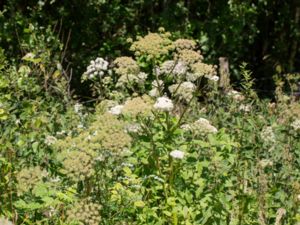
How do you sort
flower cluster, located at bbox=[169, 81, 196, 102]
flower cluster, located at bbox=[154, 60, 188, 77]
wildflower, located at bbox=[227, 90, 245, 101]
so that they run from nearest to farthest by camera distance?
flower cluster, located at bbox=[154, 60, 188, 77] < flower cluster, located at bbox=[169, 81, 196, 102] < wildflower, located at bbox=[227, 90, 245, 101]

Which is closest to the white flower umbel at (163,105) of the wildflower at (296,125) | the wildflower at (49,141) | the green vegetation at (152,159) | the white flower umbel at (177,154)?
the green vegetation at (152,159)

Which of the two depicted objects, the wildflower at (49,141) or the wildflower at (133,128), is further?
the wildflower at (49,141)

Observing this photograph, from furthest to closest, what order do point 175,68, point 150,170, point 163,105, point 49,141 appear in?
point 49,141 < point 175,68 < point 150,170 < point 163,105

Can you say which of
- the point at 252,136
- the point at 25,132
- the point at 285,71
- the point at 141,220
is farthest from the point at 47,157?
the point at 285,71

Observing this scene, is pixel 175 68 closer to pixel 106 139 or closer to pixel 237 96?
pixel 106 139

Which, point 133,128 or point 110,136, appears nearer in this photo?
point 110,136

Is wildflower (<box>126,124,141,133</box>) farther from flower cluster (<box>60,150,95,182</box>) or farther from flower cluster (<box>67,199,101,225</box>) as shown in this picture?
flower cluster (<box>67,199,101,225</box>)

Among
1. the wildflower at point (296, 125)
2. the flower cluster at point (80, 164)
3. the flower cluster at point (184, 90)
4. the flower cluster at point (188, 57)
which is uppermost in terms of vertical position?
the flower cluster at point (188, 57)

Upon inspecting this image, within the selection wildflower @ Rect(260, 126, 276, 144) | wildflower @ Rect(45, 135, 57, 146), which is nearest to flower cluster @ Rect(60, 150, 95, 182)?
wildflower @ Rect(45, 135, 57, 146)

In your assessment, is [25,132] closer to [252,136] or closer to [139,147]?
[139,147]

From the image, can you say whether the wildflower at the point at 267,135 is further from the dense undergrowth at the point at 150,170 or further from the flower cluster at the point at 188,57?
the flower cluster at the point at 188,57

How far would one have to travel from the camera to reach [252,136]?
4.43m

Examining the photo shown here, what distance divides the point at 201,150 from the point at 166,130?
1.02 feet

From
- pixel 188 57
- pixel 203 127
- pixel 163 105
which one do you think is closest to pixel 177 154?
pixel 163 105
